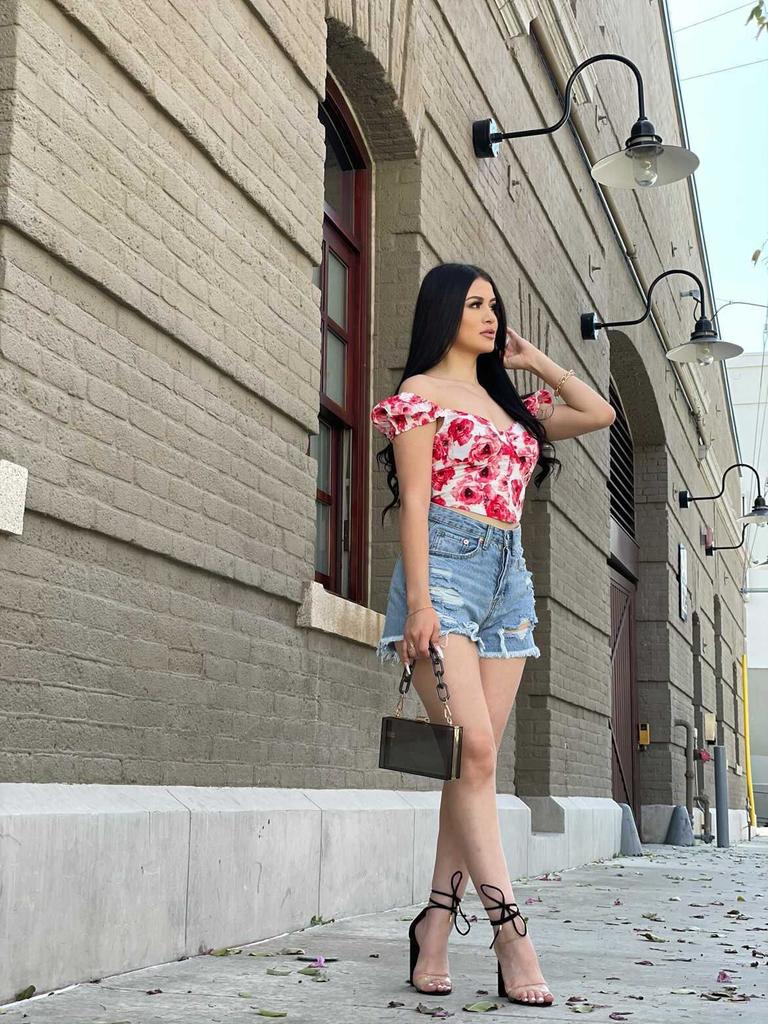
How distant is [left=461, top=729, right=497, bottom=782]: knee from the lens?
11.3 ft

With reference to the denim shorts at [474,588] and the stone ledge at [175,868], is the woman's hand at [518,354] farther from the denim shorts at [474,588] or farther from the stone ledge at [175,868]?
the stone ledge at [175,868]

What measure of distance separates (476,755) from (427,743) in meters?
0.19

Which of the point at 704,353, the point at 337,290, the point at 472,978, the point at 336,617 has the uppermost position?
the point at 704,353

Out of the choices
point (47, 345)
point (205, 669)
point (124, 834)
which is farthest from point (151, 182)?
point (124, 834)

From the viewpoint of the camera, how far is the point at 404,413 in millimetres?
3600

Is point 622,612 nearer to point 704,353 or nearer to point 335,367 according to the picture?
point 704,353

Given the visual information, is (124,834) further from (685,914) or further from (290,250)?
(685,914)

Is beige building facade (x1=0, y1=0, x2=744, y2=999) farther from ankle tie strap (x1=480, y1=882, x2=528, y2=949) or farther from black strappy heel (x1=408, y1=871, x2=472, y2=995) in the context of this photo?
ankle tie strap (x1=480, y1=882, x2=528, y2=949)

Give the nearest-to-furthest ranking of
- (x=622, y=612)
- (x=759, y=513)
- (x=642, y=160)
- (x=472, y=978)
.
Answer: (x=472, y=978) → (x=642, y=160) → (x=622, y=612) → (x=759, y=513)

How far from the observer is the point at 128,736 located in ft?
12.7

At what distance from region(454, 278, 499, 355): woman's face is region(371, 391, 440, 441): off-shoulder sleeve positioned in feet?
1.09

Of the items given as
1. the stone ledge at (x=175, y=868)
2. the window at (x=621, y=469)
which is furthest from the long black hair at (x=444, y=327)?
the window at (x=621, y=469)

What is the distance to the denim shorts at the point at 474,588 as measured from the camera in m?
3.56

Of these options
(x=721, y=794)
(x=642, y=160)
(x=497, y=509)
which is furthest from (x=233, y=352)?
(x=721, y=794)
